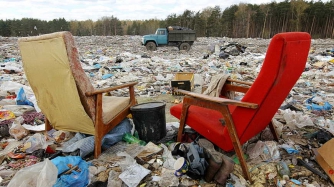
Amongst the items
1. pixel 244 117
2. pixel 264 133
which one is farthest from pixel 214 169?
pixel 264 133

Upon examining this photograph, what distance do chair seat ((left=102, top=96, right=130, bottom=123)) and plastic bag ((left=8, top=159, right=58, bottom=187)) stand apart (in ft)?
2.54

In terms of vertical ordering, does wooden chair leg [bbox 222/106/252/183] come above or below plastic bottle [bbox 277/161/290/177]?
above

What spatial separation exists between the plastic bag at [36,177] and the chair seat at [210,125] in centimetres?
128

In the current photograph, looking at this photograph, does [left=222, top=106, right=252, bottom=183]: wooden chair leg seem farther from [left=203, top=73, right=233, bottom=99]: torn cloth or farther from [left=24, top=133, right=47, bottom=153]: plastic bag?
[left=24, top=133, right=47, bottom=153]: plastic bag

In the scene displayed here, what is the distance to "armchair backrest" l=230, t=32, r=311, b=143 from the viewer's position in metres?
1.47

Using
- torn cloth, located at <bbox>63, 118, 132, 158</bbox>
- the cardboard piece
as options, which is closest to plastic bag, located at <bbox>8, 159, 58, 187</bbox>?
torn cloth, located at <bbox>63, 118, 132, 158</bbox>

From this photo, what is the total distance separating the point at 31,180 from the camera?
1494 millimetres

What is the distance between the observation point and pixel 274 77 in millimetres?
1514

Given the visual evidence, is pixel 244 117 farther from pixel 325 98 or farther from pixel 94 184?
pixel 325 98

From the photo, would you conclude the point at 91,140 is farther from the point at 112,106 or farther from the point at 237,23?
the point at 237,23

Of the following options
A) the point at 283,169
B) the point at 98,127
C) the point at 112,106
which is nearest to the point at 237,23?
the point at 112,106

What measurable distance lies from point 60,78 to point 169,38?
12329 mm

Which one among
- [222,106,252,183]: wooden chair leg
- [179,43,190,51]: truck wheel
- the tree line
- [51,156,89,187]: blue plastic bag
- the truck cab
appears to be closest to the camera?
[51,156,89,187]: blue plastic bag

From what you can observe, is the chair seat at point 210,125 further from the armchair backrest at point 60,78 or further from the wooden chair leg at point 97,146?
the armchair backrest at point 60,78
